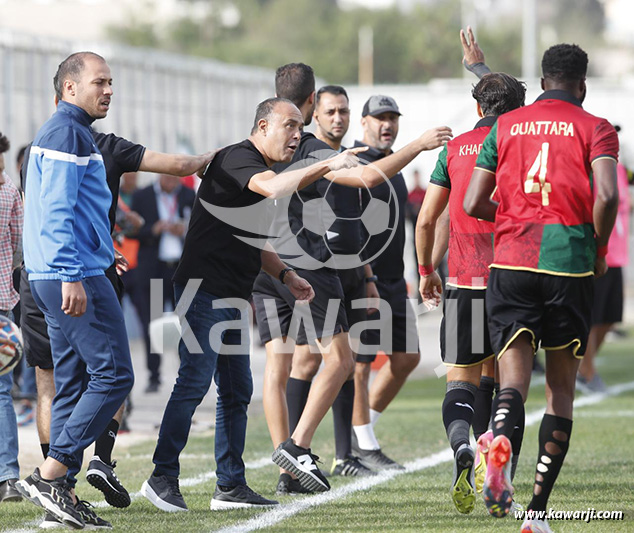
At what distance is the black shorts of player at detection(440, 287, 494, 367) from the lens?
6625mm

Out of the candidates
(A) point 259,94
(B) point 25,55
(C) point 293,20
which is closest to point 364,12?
(C) point 293,20

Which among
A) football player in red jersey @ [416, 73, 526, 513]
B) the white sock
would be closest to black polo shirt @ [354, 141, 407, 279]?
the white sock

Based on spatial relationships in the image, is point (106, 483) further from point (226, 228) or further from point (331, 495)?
point (226, 228)

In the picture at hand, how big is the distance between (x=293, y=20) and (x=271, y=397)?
3838 inches

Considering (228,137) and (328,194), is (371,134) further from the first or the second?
(228,137)

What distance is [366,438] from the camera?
862cm

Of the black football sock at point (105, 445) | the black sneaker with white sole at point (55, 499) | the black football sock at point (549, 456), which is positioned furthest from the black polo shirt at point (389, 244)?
the black sneaker with white sole at point (55, 499)

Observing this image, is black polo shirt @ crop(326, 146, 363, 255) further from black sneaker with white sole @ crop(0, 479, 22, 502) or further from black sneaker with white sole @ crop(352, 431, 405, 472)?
black sneaker with white sole @ crop(0, 479, 22, 502)

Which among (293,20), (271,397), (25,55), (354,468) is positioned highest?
(293,20)

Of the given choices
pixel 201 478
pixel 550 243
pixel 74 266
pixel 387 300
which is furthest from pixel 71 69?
pixel 387 300

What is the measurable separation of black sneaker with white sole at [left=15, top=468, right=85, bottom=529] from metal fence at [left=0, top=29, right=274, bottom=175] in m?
9.58

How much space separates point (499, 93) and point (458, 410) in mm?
1772

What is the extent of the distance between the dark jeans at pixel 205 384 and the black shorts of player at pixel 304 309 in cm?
89

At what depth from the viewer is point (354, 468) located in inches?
321
